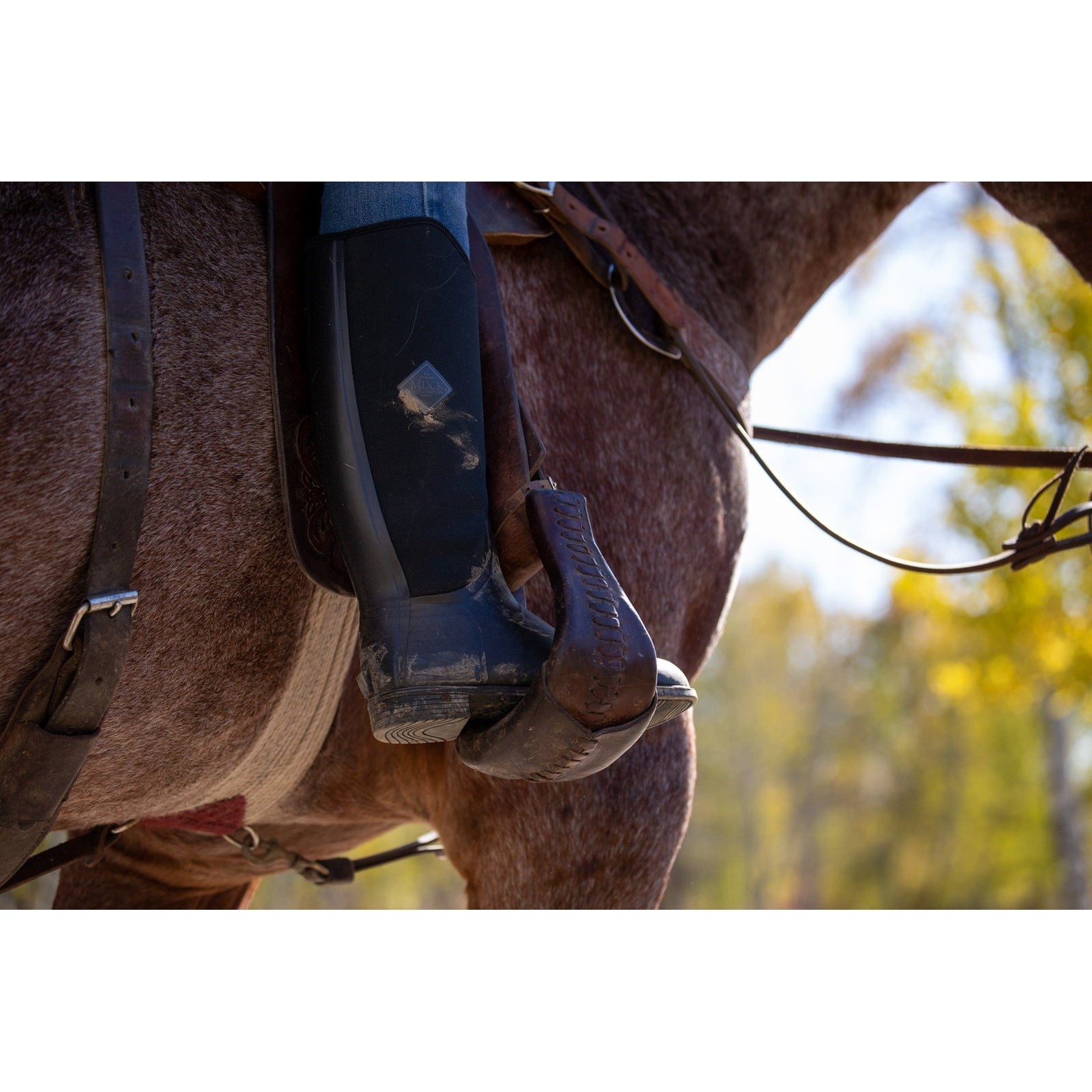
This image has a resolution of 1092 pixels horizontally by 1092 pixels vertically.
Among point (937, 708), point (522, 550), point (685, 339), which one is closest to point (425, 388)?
point (522, 550)

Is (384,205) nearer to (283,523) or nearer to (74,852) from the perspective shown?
(283,523)

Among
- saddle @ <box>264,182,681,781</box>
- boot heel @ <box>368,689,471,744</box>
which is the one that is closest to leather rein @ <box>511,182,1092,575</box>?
saddle @ <box>264,182,681,781</box>

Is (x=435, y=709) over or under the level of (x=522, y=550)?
under

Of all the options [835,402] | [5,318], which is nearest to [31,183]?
[5,318]

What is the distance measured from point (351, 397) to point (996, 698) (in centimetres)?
986

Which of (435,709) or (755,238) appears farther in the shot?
(755,238)

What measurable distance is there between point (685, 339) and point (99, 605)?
55.7 inches

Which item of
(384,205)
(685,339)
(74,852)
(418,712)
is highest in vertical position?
(384,205)

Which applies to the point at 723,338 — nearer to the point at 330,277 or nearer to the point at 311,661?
the point at 330,277

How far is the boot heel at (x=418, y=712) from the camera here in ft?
5.44

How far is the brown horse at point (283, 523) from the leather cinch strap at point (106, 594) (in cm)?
3

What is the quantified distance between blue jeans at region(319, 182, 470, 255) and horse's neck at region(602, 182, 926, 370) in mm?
721

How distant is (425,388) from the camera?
1748 millimetres

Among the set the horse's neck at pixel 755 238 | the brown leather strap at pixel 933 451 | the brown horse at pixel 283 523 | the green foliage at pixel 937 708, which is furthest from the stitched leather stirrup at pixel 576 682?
the green foliage at pixel 937 708
